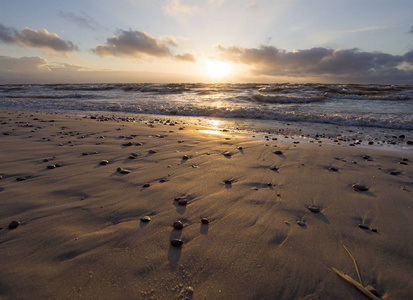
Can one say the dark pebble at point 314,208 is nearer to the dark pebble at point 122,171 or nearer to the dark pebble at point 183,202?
the dark pebble at point 183,202

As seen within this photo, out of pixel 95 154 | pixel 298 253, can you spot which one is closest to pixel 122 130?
pixel 95 154

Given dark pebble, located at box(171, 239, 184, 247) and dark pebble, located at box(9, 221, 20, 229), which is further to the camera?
dark pebble, located at box(9, 221, 20, 229)

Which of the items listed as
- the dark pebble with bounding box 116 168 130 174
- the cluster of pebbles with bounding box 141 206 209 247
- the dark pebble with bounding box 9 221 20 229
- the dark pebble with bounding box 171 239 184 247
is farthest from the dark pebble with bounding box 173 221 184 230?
the dark pebble with bounding box 116 168 130 174

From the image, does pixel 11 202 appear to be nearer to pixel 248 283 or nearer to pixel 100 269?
pixel 100 269

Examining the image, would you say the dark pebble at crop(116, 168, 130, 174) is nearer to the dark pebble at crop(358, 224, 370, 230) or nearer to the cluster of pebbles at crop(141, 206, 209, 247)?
the cluster of pebbles at crop(141, 206, 209, 247)

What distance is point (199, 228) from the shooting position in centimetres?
225

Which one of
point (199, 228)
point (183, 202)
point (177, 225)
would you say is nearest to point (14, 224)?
point (177, 225)

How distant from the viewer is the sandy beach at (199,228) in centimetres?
A: 160

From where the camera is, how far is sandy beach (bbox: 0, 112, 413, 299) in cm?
160

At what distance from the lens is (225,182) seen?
3346 mm

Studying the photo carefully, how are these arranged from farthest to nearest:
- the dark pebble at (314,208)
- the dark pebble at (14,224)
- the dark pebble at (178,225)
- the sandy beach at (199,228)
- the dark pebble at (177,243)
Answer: the dark pebble at (314,208) → the dark pebble at (178,225) → the dark pebble at (14,224) → the dark pebble at (177,243) → the sandy beach at (199,228)

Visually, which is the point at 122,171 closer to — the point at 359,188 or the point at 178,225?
the point at 178,225

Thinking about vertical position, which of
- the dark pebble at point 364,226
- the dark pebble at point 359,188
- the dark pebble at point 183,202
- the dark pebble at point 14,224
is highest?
the dark pebble at point 14,224

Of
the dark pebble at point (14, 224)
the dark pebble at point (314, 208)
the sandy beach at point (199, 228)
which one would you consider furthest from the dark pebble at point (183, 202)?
the dark pebble at point (14, 224)
